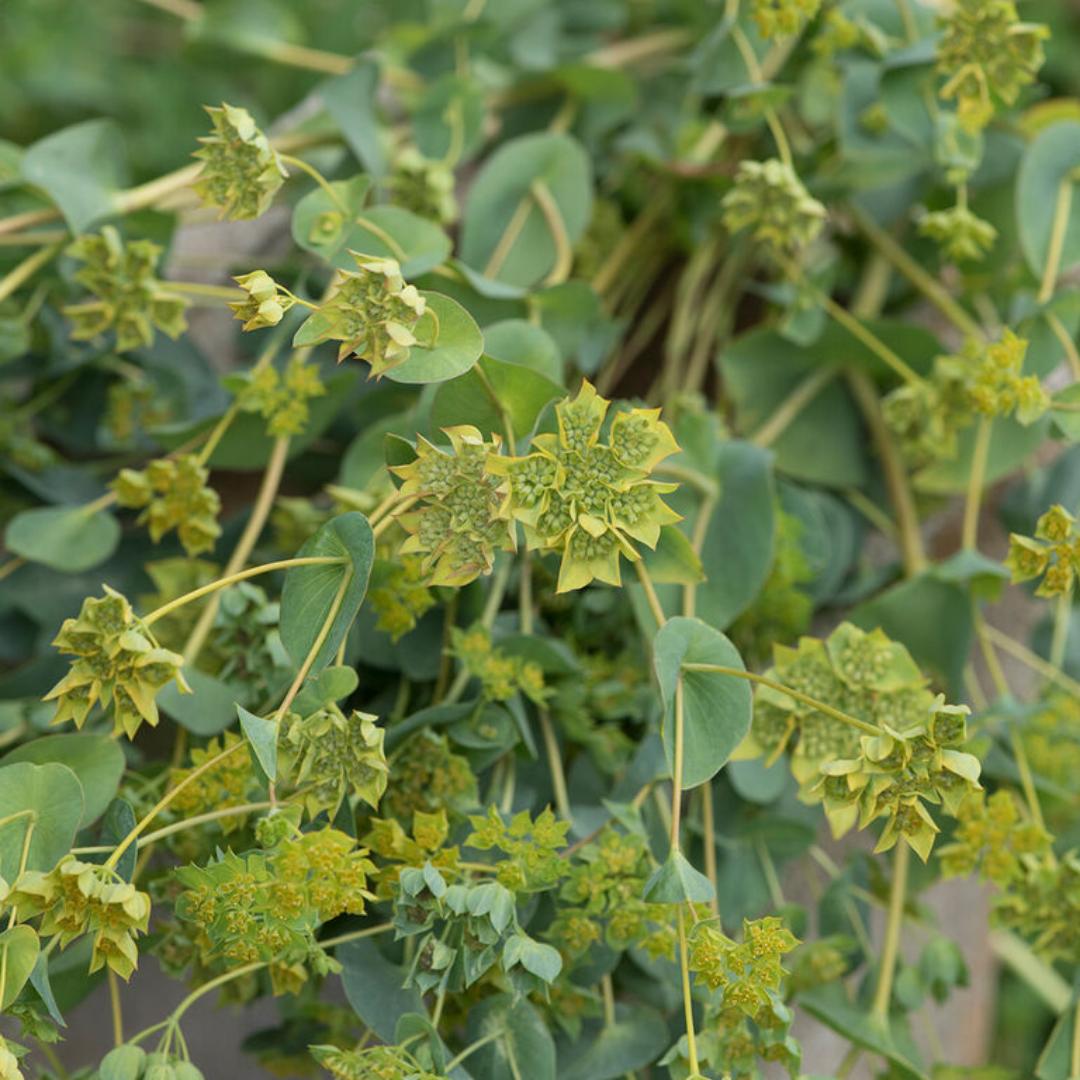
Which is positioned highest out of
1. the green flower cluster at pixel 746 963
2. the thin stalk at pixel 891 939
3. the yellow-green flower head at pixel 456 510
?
the yellow-green flower head at pixel 456 510

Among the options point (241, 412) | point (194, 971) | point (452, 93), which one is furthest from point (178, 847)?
point (452, 93)

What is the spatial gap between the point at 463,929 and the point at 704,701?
9 cm

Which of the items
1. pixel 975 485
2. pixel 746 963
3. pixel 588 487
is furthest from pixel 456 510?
pixel 975 485

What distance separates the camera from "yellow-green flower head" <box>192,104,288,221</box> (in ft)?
1.13

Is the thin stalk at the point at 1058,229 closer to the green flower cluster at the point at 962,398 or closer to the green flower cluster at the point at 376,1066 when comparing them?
the green flower cluster at the point at 962,398

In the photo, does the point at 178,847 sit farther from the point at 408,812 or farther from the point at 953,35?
the point at 953,35

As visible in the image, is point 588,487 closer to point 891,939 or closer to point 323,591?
point 323,591

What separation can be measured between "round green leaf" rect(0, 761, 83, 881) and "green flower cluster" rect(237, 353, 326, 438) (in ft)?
0.45

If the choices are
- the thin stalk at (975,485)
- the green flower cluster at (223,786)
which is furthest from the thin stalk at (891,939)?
the green flower cluster at (223,786)

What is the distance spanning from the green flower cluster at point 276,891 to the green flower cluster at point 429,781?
60 millimetres

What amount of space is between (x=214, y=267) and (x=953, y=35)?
35 cm

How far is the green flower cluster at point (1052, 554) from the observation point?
1.14 ft

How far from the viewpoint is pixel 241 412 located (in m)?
0.45

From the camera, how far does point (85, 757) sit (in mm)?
379
